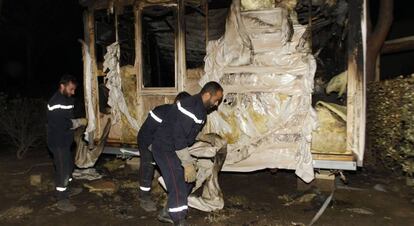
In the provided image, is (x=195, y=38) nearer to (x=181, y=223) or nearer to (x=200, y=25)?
(x=200, y=25)

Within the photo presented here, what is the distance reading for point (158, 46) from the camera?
7797 millimetres

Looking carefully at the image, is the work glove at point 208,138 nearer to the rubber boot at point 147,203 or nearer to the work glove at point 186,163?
the work glove at point 186,163

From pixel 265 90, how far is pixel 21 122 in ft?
21.2

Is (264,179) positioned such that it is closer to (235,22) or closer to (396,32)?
(235,22)

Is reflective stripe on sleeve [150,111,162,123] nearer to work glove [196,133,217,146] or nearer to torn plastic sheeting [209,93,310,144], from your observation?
work glove [196,133,217,146]

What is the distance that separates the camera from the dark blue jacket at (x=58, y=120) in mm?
5547

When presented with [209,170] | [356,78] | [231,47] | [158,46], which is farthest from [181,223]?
[158,46]

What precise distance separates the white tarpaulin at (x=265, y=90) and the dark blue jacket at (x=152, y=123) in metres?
1.14

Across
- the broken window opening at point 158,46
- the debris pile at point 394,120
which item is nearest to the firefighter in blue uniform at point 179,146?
the broken window opening at point 158,46

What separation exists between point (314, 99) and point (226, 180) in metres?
2.12

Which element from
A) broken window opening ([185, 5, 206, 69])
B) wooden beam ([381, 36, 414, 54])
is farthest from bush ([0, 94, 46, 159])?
wooden beam ([381, 36, 414, 54])

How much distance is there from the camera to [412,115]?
5.33 meters

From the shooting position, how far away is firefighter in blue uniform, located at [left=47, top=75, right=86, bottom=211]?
18.2 feet

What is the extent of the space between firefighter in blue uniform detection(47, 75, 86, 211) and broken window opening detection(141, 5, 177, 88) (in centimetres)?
159
